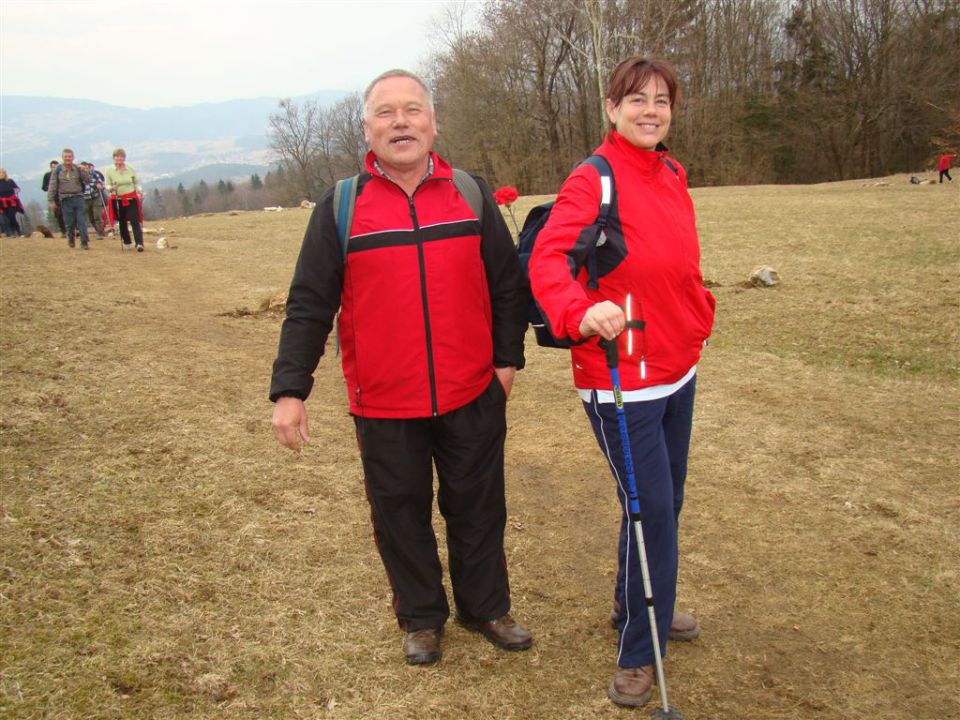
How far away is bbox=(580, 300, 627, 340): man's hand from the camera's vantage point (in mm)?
2377

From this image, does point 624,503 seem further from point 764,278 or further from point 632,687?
point 764,278

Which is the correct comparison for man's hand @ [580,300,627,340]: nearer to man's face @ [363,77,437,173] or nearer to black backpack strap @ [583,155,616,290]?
black backpack strap @ [583,155,616,290]

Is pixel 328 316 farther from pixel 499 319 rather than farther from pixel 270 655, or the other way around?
pixel 270 655

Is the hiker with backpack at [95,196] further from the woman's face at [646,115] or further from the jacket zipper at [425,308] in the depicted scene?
the woman's face at [646,115]

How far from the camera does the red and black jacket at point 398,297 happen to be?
9.15 ft

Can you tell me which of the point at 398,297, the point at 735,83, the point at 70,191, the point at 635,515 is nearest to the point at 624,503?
the point at 635,515

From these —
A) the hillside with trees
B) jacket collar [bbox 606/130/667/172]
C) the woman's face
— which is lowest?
jacket collar [bbox 606/130/667/172]

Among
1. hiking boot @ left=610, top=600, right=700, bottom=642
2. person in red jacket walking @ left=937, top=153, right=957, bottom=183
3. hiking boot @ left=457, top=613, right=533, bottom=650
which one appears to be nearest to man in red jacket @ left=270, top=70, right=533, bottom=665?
hiking boot @ left=457, top=613, right=533, bottom=650

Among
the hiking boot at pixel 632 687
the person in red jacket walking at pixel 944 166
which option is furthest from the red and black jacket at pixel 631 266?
the person in red jacket walking at pixel 944 166

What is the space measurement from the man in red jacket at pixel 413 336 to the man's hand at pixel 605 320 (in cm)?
65

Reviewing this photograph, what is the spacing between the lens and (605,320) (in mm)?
2371

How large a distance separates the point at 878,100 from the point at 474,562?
45.3 m

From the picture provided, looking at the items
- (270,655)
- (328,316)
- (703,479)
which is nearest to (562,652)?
(270,655)

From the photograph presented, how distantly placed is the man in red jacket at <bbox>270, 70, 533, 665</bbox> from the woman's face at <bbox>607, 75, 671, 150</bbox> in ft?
1.99
